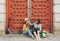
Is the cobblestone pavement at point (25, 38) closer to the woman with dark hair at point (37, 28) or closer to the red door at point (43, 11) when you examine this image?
the woman with dark hair at point (37, 28)

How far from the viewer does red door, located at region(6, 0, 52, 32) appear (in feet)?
49.5

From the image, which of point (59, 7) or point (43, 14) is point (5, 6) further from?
point (59, 7)

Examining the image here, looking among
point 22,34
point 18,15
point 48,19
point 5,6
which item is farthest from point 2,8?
point 48,19

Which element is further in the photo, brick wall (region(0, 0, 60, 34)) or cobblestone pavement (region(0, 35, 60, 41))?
brick wall (region(0, 0, 60, 34))

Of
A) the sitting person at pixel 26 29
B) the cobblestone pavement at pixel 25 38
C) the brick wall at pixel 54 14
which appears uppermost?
the brick wall at pixel 54 14

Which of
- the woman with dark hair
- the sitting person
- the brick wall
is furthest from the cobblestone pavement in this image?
the brick wall

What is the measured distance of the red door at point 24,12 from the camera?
49.5 ft

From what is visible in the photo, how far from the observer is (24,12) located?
15.1 metres

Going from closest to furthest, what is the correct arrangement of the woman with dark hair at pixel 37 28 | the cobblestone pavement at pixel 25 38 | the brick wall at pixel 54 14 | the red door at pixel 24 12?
1. the cobblestone pavement at pixel 25 38
2. the woman with dark hair at pixel 37 28
3. the brick wall at pixel 54 14
4. the red door at pixel 24 12

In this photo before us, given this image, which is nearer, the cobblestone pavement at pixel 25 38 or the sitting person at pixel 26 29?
the cobblestone pavement at pixel 25 38

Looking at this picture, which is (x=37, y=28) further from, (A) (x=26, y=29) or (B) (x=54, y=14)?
(B) (x=54, y=14)

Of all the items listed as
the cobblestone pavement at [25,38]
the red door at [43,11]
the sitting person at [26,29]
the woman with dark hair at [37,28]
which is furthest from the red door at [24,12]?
the cobblestone pavement at [25,38]

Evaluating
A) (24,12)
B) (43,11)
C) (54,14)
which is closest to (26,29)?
(24,12)

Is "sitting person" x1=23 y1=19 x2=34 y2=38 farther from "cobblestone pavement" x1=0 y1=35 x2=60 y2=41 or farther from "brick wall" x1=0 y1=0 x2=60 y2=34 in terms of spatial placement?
"brick wall" x1=0 y1=0 x2=60 y2=34
